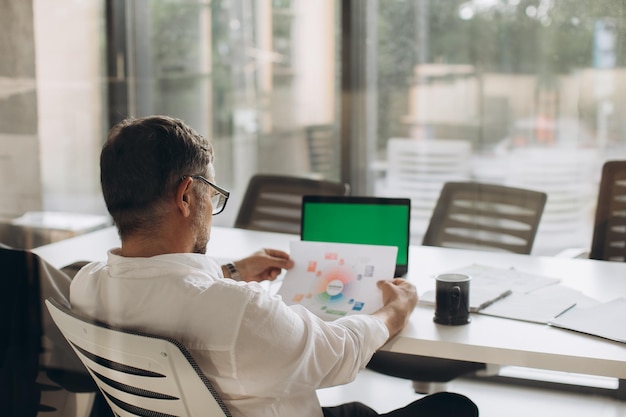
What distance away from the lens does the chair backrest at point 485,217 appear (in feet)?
9.04

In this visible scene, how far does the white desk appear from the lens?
1513 millimetres

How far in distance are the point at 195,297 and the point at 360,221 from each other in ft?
2.97

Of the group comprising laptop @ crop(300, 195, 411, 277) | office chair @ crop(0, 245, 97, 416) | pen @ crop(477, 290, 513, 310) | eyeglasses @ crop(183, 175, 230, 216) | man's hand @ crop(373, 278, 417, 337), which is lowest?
office chair @ crop(0, 245, 97, 416)

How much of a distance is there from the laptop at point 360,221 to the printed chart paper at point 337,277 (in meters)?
0.26

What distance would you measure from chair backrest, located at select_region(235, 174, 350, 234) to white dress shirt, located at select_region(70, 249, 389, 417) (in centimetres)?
150

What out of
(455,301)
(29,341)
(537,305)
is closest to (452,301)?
(455,301)

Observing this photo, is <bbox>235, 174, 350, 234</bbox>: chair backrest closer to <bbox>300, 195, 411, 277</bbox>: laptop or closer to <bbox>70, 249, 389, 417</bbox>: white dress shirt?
<bbox>300, 195, 411, 277</bbox>: laptop

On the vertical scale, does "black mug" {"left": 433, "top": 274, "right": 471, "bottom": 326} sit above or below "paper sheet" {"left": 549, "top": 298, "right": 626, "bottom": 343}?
above

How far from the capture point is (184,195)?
4.66 feet

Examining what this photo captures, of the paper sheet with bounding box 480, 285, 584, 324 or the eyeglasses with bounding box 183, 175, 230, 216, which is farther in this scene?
the paper sheet with bounding box 480, 285, 584, 324

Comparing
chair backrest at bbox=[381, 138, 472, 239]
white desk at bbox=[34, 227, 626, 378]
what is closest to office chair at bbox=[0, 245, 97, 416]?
white desk at bbox=[34, 227, 626, 378]

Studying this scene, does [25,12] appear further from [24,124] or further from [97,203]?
[97,203]

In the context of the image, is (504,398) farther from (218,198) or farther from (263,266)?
(218,198)

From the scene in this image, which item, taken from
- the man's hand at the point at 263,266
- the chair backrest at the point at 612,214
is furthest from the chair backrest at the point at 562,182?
the man's hand at the point at 263,266
